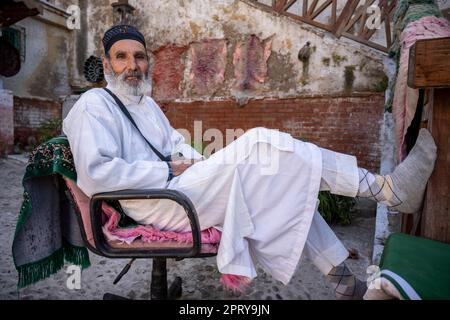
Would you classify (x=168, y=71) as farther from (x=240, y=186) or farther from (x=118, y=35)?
(x=240, y=186)

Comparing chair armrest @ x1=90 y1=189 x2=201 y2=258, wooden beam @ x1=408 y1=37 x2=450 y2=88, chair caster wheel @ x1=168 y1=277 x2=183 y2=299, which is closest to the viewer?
wooden beam @ x1=408 y1=37 x2=450 y2=88

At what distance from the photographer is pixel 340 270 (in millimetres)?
1569

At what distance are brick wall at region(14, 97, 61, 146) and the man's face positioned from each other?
20.7 ft

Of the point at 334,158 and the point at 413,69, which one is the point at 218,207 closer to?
the point at 334,158

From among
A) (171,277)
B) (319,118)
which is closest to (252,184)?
(171,277)

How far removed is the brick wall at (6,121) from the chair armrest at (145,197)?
6.01 meters

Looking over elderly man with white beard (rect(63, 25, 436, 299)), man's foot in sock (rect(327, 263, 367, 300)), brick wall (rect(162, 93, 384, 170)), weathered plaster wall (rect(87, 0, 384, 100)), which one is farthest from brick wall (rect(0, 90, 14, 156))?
man's foot in sock (rect(327, 263, 367, 300))

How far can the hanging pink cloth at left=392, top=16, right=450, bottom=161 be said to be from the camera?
1.36m

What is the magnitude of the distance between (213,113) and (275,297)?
171 inches

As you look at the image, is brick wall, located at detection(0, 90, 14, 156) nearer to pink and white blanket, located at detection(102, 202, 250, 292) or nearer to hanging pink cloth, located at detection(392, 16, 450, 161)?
pink and white blanket, located at detection(102, 202, 250, 292)

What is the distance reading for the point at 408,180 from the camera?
4.13 ft

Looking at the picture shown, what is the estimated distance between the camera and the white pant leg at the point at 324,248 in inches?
61.6

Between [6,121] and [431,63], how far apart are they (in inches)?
280

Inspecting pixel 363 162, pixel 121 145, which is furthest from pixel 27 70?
pixel 363 162
